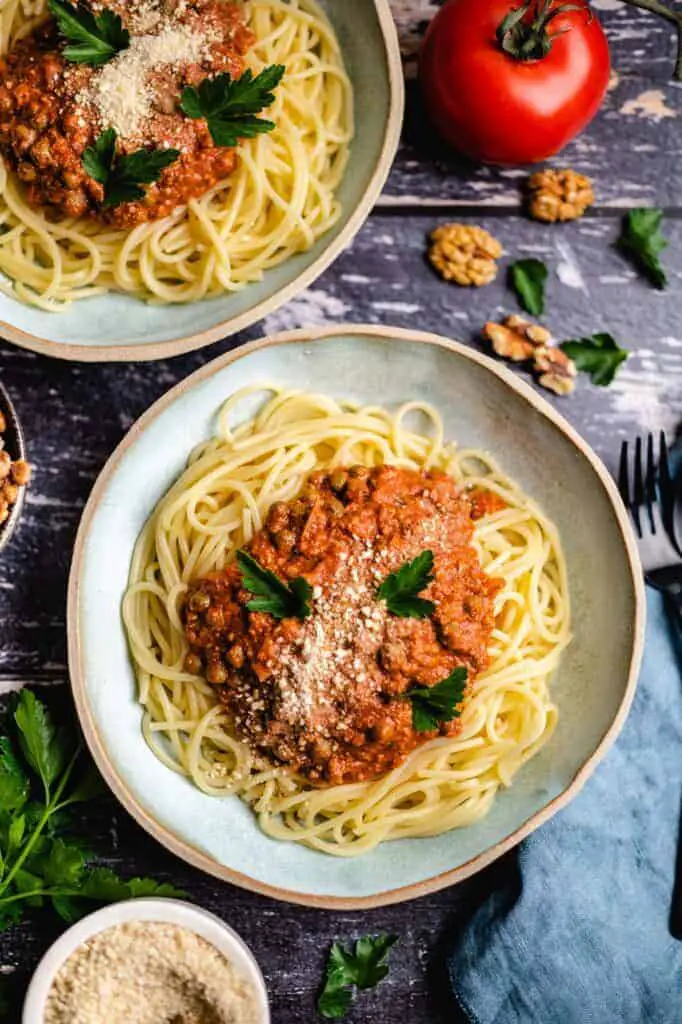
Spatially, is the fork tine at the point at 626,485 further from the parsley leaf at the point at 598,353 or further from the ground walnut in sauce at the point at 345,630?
the ground walnut in sauce at the point at 345,630

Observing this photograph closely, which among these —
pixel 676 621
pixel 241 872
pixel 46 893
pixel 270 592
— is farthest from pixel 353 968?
pixel 676 621

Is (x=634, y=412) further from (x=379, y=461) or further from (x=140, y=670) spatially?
(x=140, y=670)

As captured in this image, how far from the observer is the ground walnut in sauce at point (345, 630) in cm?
310

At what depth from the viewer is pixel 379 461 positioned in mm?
3504

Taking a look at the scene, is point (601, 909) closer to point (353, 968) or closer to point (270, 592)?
point (353, 968)

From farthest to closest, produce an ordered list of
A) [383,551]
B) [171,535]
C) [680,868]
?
1. [680,868]
2. [171,535]
3. [383,551]

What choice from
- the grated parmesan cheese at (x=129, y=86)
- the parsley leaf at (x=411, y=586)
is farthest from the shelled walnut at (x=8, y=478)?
the parsley leaf at (x=411, y=586)

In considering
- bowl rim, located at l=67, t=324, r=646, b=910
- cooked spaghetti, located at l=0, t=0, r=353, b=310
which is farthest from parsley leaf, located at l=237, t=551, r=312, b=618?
cooked spaghetti, located at l=0, t=0, r=353, b=310

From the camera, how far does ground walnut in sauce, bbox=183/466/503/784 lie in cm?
310

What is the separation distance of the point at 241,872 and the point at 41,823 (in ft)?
2.16

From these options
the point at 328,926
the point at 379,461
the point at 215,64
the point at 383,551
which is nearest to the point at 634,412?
the point at 379,461

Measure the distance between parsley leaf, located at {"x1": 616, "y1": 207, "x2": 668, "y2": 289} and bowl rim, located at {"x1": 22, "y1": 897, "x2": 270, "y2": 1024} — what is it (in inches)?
104

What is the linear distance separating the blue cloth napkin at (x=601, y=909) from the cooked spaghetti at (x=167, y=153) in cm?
184

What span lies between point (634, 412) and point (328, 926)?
211 cm
